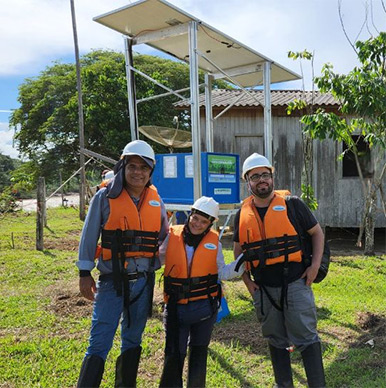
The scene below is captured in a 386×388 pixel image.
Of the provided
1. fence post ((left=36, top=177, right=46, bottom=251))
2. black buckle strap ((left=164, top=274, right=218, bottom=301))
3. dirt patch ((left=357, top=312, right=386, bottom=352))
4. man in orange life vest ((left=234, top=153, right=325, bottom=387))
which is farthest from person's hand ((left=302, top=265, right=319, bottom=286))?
fence post ((left=36, top=177, right=46, bottom=251))

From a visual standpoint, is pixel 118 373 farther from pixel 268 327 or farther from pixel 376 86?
pixel 376 86

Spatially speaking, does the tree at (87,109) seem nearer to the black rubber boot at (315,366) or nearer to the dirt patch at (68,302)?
the dirt patch at (68,302)

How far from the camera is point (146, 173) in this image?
10.5 ft

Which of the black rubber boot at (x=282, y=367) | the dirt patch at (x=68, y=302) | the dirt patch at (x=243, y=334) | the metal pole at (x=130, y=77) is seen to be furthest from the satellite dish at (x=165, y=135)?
the black rubber boot at (x=282, y=367)

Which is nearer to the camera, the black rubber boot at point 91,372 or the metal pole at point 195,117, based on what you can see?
the black rubber boot at point 91,372

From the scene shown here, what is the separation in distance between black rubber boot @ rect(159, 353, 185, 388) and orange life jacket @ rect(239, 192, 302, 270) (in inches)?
37.5

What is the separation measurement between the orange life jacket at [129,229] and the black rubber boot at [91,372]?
0.72 m

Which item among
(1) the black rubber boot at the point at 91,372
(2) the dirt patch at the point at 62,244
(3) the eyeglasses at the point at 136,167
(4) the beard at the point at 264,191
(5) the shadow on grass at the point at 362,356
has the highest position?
(3) the eyeglasses at the point at 136,167

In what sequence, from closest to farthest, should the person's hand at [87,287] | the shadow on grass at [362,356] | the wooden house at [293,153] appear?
the person's hand at [87,287] → the shadow on grass at [362,356] → the wooden house at [293,153]

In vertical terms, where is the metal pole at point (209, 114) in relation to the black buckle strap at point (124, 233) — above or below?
above

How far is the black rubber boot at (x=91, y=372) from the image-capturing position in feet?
9.61

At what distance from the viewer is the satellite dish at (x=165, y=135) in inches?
263

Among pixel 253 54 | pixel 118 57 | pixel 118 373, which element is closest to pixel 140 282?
pixel 118 373

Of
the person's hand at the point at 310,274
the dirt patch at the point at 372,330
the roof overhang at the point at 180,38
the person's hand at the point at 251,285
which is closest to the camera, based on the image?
the person's hand at the point at 310,274
